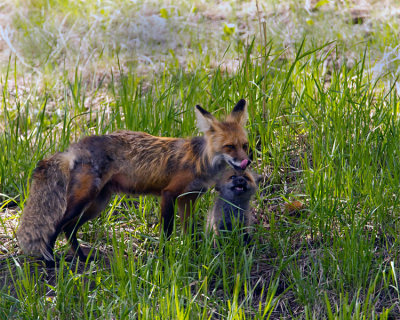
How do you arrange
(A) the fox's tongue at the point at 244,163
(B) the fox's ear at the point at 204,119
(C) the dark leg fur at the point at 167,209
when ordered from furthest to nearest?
(B) the fox's ear at the point at 204,119 < (C) the dark leg fur at the point at 167,209 < (A) the fox's tongue at the point at 244,163

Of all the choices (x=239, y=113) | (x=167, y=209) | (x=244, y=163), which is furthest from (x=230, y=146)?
(x=167, y=209)

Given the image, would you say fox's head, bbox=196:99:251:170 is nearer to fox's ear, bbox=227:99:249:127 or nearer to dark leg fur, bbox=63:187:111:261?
fox's ear, bbox=227:99:249:127

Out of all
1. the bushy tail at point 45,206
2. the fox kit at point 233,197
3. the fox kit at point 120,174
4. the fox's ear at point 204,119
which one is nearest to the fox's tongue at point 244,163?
the fox kit at point 120,174

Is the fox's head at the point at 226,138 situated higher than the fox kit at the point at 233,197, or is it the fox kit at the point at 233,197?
the fox's head at the point at 226,138

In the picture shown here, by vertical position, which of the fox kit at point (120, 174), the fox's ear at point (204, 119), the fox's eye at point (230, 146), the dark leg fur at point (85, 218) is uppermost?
the fox's ear at point (204, 119)

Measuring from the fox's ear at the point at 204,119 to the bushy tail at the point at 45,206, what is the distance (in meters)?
1.35

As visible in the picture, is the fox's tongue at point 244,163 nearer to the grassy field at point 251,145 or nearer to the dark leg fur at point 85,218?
the grassy field at point 251,145

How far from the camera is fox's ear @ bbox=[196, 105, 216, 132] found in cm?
577

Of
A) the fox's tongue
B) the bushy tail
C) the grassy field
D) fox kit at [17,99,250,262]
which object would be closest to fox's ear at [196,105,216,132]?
fox kit at [17,99,250,262]

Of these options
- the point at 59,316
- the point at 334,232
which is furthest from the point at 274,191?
the point at 59,316

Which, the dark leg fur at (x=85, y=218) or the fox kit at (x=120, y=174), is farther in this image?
the dark leg fur at (x=85, y=218)

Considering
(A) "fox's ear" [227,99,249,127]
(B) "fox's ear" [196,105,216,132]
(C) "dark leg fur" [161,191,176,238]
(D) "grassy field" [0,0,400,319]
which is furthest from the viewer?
(A) "fox's ear" [227,99,249,127]

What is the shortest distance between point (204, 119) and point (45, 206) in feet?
5.87

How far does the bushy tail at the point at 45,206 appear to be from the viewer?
5.46 meters
